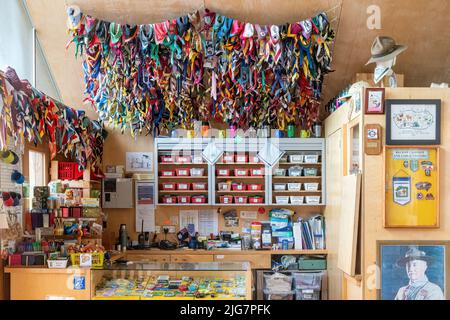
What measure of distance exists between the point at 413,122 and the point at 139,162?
10.1 feet

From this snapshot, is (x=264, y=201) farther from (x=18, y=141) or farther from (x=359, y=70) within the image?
(x=18, y=141)

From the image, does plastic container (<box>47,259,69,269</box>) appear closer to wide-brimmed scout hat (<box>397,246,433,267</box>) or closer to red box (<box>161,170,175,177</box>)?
red box (<box>161,170,175,177</box>)

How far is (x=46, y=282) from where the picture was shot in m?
3.15

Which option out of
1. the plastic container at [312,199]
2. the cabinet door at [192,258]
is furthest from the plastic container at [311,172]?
the cabinet door at [192,258]

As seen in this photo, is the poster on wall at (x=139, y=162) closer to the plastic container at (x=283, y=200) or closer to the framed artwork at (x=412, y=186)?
the plastic container at (x=283, y=200)

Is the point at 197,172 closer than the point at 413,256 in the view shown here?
No

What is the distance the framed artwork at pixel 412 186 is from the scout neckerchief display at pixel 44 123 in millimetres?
2526

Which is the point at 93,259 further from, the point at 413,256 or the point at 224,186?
the point at 413,256

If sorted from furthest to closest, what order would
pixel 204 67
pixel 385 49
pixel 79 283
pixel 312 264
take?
pixel 312 264 → pixel 204 67 → pixel 79 283 → pixel 385 49

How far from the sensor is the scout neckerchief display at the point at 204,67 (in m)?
3.41

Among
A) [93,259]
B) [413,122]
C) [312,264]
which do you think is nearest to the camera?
[413,122]

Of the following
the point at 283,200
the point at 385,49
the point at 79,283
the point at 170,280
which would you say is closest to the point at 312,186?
the point at 283,200

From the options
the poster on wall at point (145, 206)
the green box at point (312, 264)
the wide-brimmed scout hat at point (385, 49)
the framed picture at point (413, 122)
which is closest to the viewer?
the framed picture at point (413, 122)

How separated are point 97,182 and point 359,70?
2934mm
